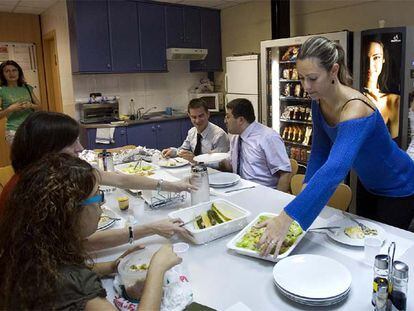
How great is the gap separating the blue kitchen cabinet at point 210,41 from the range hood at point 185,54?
0.55ft

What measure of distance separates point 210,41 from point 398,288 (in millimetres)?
5218

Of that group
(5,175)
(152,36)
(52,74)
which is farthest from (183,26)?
(5,175)

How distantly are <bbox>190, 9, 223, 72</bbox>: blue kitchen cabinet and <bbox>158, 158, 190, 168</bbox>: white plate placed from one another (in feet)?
10.3

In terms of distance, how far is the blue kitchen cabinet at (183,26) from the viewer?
5.23m

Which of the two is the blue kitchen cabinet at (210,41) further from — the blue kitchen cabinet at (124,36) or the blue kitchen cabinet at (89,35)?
the blue kitchen cabinet at (89,35)

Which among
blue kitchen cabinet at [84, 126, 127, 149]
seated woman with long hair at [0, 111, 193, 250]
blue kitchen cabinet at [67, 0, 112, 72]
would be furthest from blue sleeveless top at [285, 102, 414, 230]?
blue kitchen cabinet at [67, 0, 112, 72]

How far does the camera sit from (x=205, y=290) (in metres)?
1.14

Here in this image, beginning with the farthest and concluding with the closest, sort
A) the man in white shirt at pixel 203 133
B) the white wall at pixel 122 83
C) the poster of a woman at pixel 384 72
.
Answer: the white wall at pixel 122 83 < the man in white shirt at pixel 203 133 < the poster of a woman at pixel 384 72

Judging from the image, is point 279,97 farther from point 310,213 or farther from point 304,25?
point 310,213

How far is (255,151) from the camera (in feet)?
8.45

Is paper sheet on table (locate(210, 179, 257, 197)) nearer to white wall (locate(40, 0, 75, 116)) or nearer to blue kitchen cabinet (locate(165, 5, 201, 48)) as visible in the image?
white wall (locate(40, 0, 75, 116))

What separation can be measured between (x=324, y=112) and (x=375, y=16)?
2.73 metres

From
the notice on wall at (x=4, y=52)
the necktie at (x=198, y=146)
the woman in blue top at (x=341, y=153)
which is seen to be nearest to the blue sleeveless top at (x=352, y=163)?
the woman in blue top at (x=341, y=153)

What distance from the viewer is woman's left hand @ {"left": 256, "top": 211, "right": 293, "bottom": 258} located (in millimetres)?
1253
